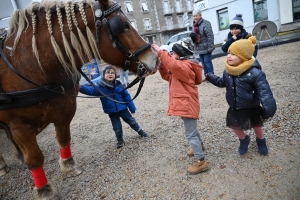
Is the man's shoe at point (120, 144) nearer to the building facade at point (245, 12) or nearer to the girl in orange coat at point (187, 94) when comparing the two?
the girl in orange coat at point (187, 94)

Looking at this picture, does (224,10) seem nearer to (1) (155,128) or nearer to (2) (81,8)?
(1) (155,128)

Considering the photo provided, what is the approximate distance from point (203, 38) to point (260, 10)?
13476mm

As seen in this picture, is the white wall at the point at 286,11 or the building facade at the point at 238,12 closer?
the building facade at the point at 238,12

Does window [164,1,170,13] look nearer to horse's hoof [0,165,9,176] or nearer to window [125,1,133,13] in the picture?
window [125,1,133,13]

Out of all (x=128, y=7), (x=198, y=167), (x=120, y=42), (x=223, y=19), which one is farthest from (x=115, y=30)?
(x=128, y=7)

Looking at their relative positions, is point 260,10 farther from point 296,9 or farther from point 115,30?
point 115,30

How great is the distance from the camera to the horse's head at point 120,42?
1.71m

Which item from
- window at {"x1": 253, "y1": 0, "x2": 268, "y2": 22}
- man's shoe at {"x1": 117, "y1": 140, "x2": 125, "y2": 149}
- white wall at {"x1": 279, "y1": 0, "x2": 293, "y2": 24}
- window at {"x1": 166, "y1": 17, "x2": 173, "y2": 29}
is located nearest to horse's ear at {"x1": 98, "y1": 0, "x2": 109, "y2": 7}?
man's shoe at {"x1": 117, "y1": 140, "x2": 125, "y2": 149}

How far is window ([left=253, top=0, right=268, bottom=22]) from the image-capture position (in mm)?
15351

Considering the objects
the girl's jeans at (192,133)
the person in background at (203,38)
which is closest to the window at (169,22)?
the person in background at (203,38)

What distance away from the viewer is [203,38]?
5418 millimetres

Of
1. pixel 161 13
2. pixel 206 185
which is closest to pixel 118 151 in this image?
pixel 206 185

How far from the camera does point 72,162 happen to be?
2799 mm

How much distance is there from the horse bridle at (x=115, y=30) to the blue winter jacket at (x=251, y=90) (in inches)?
42.1
